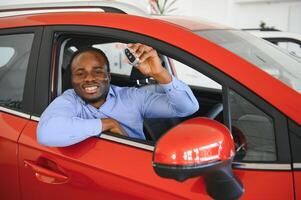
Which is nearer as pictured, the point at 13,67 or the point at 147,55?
the point at 147,55

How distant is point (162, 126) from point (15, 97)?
0.70 metres

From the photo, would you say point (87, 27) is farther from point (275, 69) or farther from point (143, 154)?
point (275, 69)

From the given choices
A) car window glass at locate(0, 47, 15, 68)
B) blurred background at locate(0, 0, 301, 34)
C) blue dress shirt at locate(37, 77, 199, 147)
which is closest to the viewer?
blue dress shirt at locate(37, 77, 199, 147)

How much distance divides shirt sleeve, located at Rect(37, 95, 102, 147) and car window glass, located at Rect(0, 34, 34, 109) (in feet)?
0.95

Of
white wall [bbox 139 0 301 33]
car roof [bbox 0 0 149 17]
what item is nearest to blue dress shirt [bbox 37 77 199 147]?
car roof [bbox 0 0 149 17]

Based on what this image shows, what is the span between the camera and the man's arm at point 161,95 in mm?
1480

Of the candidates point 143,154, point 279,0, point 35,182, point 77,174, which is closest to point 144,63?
point 143,154

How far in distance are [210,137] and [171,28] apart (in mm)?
525

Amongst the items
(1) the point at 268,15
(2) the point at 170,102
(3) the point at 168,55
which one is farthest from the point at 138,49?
(1) the point at 268,15

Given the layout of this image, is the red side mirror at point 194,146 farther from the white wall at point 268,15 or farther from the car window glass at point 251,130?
the white wall at point 268,15

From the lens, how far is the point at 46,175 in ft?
5.01

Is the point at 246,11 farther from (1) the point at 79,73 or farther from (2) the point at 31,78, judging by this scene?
(2) the point at 31,78

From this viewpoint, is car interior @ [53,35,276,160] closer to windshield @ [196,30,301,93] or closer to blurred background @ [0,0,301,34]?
windshield @ [196,30,301,93]

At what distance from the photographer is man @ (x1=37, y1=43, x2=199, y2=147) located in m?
1.49
